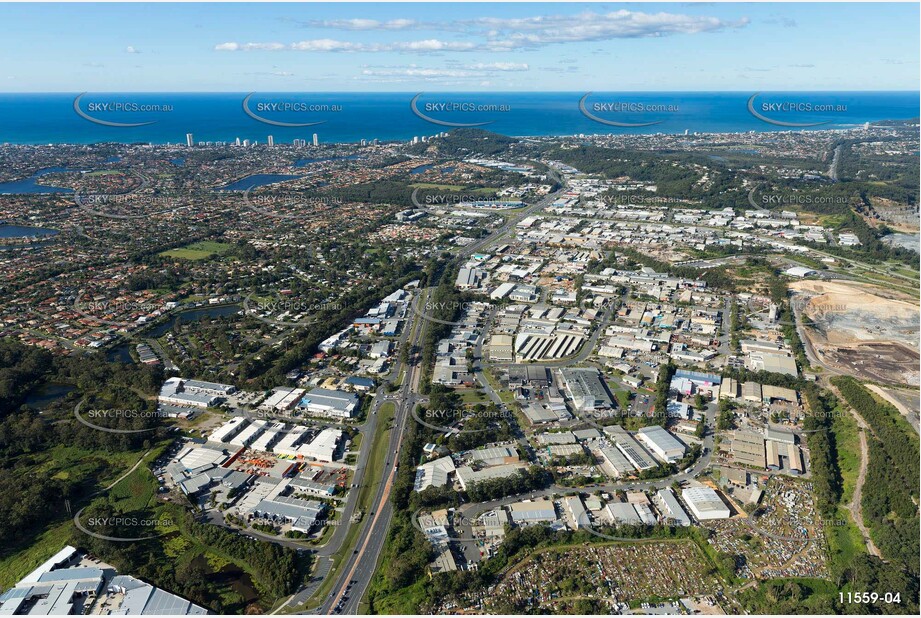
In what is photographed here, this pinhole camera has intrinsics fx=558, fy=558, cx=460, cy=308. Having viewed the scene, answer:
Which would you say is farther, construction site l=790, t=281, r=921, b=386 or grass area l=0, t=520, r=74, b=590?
construction site l=790, t=281, r=921, b=386

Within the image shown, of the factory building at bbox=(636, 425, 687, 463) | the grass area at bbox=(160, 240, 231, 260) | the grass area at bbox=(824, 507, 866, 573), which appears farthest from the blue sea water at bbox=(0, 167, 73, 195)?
the grass area at bbox=(824, 507, 866, 573)

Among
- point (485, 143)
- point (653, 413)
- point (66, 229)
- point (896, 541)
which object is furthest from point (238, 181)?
point (896, 541)

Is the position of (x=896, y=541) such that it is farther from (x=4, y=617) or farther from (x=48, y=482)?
(x=48, y=482)

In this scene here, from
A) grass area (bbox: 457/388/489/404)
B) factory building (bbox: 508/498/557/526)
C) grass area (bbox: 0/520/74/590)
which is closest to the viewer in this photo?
grass area (bbox: 0/520/74/590)

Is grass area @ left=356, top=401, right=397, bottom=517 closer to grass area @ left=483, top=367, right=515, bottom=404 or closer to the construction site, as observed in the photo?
grass area @ left=483, top=367, right=515, bottom=404

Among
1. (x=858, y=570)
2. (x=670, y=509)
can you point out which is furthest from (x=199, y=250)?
(x=858, y=570)

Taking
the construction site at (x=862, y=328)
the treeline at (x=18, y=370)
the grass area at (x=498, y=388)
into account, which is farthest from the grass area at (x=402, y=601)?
the construction site at (x=862, y=328)

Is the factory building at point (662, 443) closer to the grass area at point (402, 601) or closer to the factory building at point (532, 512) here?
the factory building at point (532, 512)
